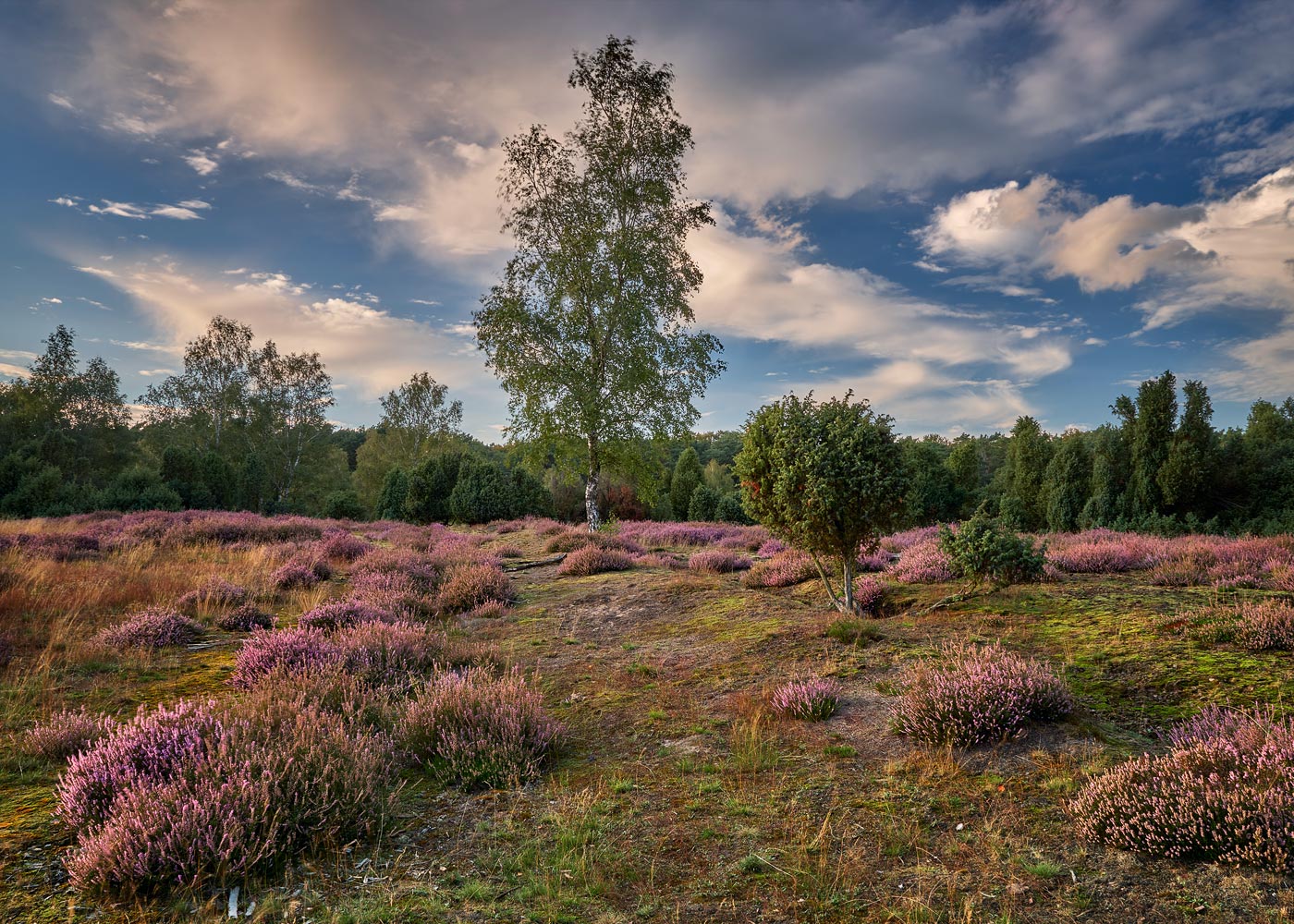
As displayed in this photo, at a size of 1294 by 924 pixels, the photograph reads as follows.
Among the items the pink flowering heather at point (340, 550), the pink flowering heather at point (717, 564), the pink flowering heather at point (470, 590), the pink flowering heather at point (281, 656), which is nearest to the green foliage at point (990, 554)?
the pink flowering heather at point (717, 564)

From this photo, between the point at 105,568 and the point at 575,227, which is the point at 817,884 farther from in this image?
the point at 575,227

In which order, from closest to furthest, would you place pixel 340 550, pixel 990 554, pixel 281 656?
1. pixel 281 656
2. pixel 990 554
3. pixel 340 550

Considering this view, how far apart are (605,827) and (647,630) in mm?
5182

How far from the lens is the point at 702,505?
35.5 meters

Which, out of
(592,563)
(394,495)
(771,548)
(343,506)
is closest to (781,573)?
(771,548)

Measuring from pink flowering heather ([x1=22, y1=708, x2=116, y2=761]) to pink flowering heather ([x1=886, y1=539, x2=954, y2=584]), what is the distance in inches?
381

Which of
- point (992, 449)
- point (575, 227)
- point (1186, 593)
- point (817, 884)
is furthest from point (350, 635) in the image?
point (992, 449)

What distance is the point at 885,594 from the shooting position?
885cm

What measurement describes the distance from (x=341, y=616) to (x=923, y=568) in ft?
29.3

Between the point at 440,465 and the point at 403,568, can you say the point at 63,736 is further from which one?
the point at 440,465

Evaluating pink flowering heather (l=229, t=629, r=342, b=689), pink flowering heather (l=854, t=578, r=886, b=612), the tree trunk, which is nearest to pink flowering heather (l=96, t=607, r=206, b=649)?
pink flowering heather (l=229, t=629, r=342, b=689)

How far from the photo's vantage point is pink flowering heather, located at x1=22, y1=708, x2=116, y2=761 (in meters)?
4.36

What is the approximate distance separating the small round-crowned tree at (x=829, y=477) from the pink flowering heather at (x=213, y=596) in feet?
29.2

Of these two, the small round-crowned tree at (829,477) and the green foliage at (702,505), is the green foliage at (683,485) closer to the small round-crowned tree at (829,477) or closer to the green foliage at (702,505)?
the green foliage at (702,505)
